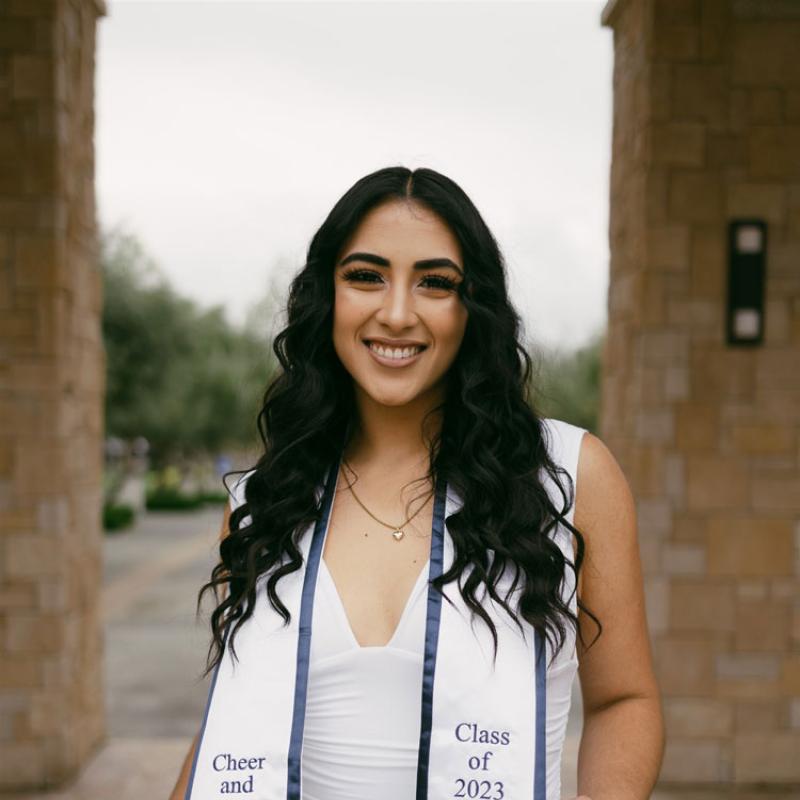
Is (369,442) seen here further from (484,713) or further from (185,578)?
(185,578)

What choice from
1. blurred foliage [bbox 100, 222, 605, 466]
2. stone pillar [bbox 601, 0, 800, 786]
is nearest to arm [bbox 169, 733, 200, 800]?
stone pillar [bbox 601, 0, 800, 786]

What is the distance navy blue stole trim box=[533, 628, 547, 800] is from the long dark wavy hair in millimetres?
23

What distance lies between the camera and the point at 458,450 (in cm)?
146

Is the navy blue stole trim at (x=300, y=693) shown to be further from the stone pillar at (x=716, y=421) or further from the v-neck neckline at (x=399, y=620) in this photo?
the stone pillar at (x=716, y=421)

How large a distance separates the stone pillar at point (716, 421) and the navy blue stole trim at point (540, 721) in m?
2.81

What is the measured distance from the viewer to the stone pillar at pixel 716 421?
3982 millimetres

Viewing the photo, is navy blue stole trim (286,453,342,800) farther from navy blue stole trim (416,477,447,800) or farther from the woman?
navy blue stole trim (416,477,447,800)

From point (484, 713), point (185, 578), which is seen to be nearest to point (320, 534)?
point (484, 713)

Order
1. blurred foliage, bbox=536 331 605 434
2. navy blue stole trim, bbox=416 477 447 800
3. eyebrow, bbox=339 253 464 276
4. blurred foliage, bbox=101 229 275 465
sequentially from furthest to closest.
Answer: blurred foliage, bbox=536 331 605 434
blurred foliage, bbox=101 229 275 465
eyebrow, bbox=339 253 464 276
navy blue stole trim, bbox=416 477 447 800

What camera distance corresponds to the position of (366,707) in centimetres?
132

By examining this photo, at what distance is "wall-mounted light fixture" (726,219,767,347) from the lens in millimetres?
3957

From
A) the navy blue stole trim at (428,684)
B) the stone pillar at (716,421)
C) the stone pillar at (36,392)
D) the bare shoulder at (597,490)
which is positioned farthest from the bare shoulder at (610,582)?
the stone pillar at (36,392)

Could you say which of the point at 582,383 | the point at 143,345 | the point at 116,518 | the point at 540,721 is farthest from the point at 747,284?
the point at 582,383

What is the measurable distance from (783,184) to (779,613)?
70.9 inches
